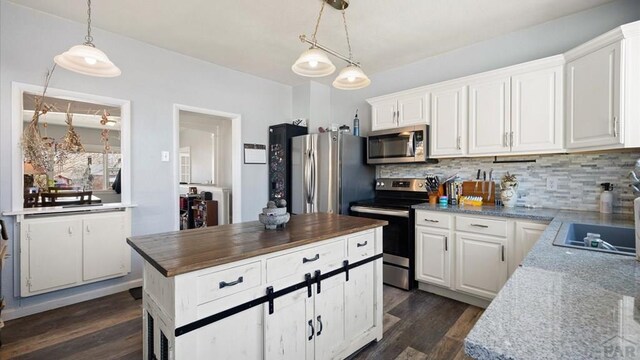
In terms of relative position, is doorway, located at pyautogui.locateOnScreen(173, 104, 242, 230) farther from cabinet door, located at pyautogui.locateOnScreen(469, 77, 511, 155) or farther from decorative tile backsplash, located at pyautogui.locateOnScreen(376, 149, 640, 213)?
decorative tile backsplash, located at pyautogui.locateOnScreen(376, 149, 640, 213)

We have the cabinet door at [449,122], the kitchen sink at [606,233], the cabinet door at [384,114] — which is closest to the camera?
the kitchen sink at [606,233]

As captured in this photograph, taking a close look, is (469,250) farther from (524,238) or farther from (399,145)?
(399,145)

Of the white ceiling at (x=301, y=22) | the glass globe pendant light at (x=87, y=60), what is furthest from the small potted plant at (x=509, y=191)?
the glass globe pendant light at (x=87, y=60)

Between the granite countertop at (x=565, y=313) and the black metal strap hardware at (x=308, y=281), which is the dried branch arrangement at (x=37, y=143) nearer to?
the black metal strap hardware at (x=308, y=281)

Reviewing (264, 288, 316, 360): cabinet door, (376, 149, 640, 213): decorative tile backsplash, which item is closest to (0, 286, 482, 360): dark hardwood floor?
(264, 288, 316, 360): cabinet door

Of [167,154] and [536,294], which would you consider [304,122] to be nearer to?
[167,154]

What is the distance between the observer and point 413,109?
331cm

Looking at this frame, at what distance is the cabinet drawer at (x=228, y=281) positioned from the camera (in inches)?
48.6

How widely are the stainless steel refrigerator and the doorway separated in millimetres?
848

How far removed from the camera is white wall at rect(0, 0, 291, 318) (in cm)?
246

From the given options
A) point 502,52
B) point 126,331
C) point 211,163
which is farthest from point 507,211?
point 211,163

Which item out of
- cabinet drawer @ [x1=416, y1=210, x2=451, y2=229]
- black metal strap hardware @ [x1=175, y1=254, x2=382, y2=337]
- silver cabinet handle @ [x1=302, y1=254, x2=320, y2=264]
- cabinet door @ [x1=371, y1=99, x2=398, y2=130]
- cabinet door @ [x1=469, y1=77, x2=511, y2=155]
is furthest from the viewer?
cabinet door @ [x1=371, y1=99, x2=398, y2=130]

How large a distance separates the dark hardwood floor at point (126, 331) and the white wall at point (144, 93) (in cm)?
31

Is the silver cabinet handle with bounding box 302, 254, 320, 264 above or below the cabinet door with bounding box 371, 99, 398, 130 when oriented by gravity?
below
